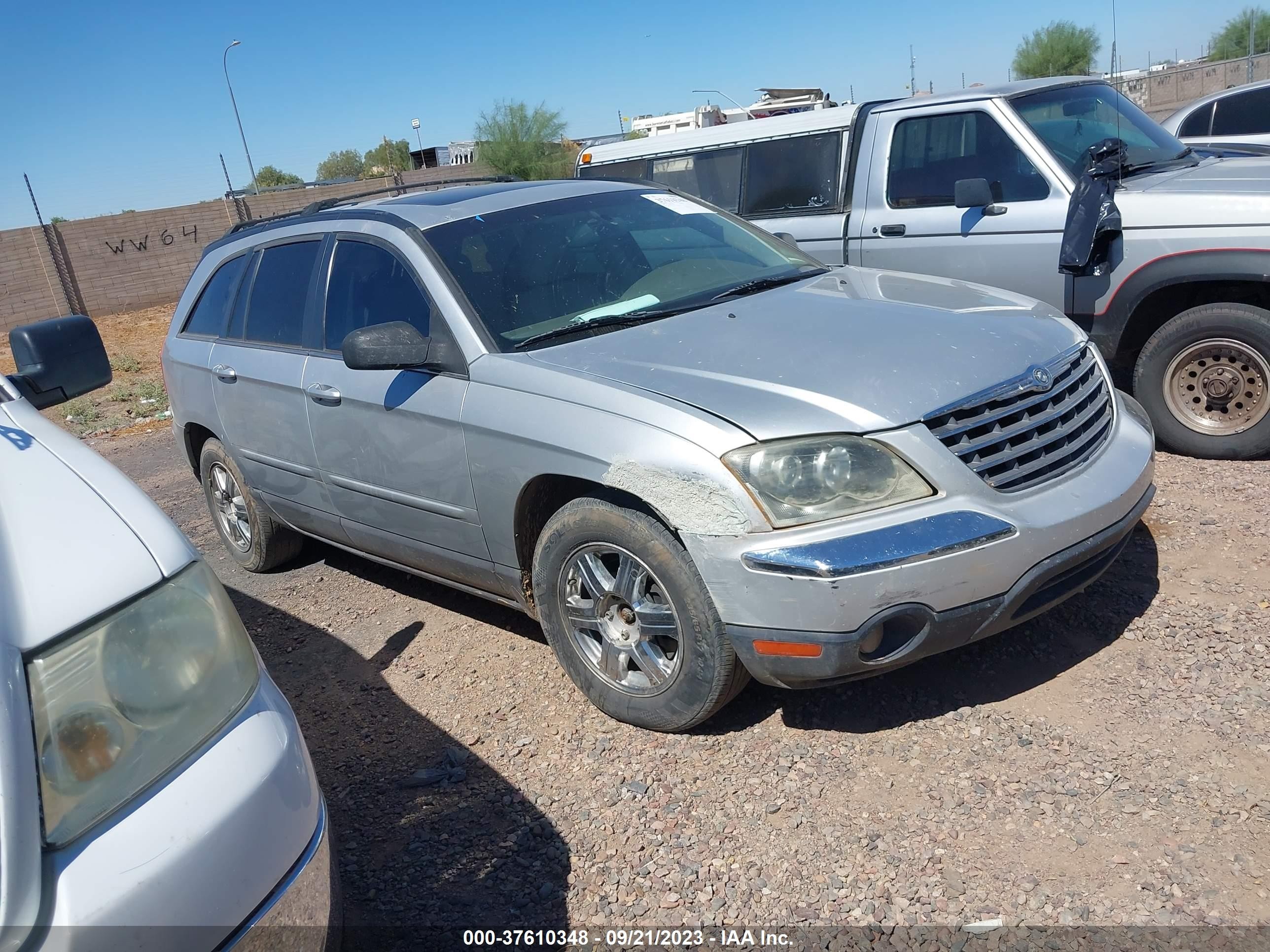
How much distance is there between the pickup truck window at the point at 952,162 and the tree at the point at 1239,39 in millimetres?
34084

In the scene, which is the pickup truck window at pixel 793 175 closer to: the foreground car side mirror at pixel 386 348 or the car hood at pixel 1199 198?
the car hood at pixel 1199 198

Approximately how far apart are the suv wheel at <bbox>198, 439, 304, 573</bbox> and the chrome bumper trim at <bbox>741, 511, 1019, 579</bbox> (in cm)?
316

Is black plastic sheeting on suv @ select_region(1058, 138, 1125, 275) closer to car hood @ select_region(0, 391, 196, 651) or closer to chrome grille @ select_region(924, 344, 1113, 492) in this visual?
chrome grille @ select_region(924, 344, 1113, 492)

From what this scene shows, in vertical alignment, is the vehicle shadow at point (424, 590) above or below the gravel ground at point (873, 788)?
below

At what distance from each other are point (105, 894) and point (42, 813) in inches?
6.2

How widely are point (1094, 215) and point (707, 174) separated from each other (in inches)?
112

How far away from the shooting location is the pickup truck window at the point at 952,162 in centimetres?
559

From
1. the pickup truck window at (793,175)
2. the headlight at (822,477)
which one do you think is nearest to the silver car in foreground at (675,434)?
the headlight at (822,477)

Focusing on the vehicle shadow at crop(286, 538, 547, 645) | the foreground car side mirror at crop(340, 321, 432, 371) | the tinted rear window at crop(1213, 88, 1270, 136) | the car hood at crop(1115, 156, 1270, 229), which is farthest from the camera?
the tinted rear window at crop(1213, 88, 1270, 136)

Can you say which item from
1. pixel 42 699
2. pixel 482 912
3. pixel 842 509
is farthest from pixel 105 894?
pixel 842 509

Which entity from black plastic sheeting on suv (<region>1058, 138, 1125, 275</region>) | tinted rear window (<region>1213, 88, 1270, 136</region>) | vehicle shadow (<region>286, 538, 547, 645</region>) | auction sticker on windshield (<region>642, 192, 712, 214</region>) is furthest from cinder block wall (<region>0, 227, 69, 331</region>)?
black plastic sheeting on suv (<region>1058, 138, 1125, 275</region>)

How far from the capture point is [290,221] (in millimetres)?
4738

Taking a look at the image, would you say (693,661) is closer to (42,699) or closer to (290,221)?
(42,699)

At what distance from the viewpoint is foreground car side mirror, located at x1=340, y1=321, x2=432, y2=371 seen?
11.4ft
